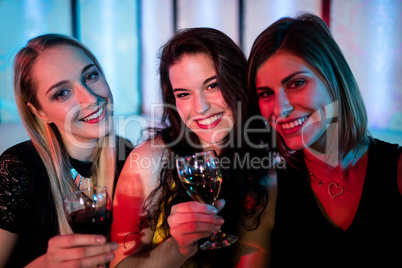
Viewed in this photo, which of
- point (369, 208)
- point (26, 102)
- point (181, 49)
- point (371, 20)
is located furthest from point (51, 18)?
point (369, 208)

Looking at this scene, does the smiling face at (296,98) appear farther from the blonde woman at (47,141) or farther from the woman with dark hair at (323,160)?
the blonde woman at (47,141)

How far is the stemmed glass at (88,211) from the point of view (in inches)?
49.4

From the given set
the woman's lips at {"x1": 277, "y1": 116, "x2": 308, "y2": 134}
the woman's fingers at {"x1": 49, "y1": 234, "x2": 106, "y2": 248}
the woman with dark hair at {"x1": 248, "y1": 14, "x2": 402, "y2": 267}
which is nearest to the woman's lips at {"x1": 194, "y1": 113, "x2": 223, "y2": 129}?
the woman with dark hair at {"x1": 248, "y1": 14, "x2": 402, "y2": 267}

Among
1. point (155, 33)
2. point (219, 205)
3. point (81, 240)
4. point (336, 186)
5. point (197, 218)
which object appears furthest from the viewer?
point (155, 33)

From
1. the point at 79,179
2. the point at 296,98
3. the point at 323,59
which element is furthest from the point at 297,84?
the point at 79,179

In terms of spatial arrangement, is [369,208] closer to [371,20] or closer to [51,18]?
[371,20]

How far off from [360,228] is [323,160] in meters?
0.42

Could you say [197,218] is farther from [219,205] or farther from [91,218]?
[91,218]

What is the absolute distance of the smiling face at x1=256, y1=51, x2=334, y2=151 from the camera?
171cm

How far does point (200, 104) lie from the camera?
195 cm

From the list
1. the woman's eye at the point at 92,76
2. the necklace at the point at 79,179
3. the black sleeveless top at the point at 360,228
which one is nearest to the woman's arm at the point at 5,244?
the necklace at the point at 79,179

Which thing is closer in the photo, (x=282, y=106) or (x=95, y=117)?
(x=282, y=106)

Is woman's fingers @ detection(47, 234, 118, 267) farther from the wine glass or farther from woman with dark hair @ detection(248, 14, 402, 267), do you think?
woman with dark hair @ detection(248, 14, 402, 267)

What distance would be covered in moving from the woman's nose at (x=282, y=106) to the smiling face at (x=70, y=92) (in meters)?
1.20
